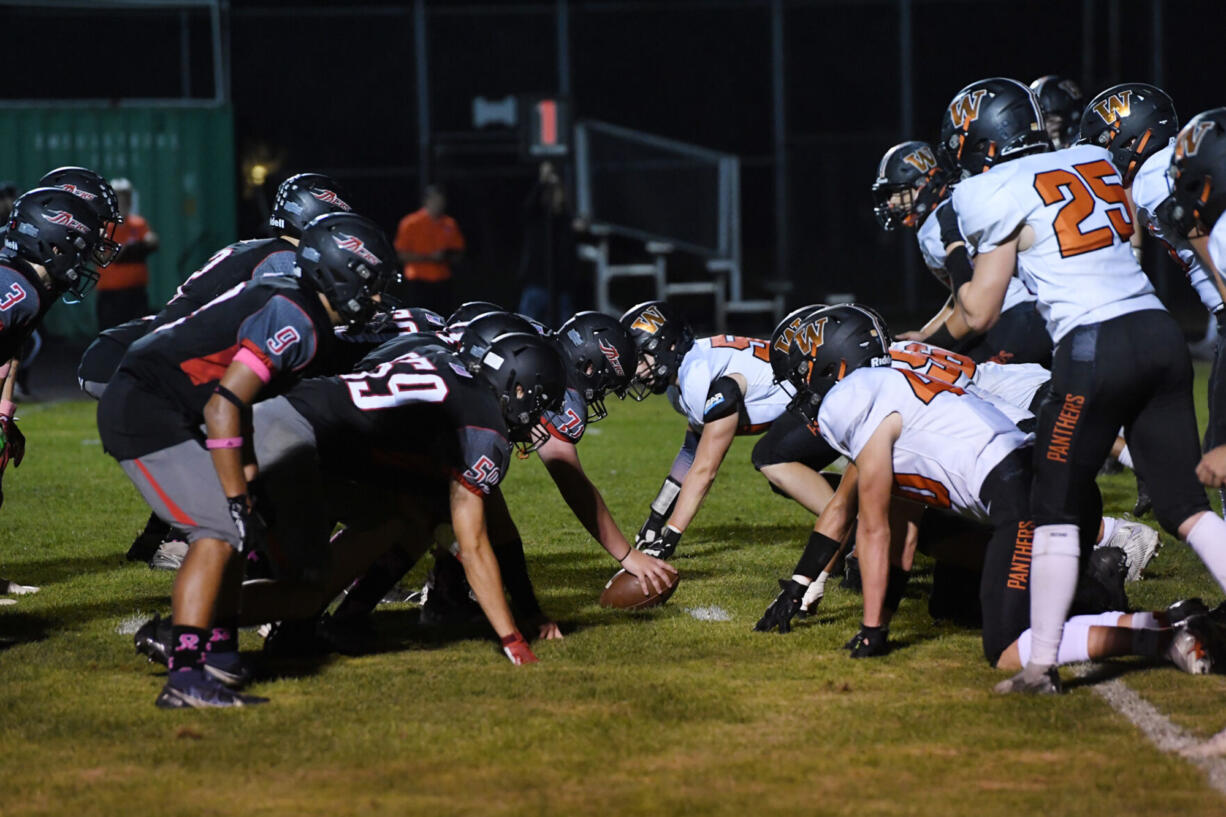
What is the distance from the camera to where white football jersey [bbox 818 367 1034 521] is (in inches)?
207

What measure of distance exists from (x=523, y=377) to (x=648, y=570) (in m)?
1.23

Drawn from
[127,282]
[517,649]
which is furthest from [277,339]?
[127,282]

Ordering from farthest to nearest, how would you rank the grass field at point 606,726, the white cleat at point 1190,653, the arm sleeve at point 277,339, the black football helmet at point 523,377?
the black football helmet at point 523,377 < the white cleat at point 1190,653 < the arm sleeve at point 277,339 < the grass field at point 606,726

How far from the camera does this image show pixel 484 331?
227 inches

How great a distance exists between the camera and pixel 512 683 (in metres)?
5.14

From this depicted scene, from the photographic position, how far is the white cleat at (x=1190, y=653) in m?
5.02

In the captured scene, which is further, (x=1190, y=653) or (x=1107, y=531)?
(x=1107, y=531)

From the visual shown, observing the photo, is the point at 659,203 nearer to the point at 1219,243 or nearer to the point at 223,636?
the point at 223,636

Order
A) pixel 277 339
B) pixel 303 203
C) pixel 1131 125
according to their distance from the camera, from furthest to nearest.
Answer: pixel 1131 125, pixel 303 203, pixel 277 339

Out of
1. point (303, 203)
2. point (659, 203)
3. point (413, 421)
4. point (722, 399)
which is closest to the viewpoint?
point (413, 421)

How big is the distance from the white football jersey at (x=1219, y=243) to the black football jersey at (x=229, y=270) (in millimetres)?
3449

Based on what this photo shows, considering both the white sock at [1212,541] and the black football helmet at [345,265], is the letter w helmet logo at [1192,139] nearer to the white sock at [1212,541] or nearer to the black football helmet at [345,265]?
the white sock at [1212,541]

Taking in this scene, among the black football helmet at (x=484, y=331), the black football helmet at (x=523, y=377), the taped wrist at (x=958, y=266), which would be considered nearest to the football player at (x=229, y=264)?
the black football helmet at (x=484, y=331)

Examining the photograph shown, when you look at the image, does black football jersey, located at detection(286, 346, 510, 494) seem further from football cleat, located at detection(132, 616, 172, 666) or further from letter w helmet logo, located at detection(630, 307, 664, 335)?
letter w helmet logo, located at detection(630, 307, 664, 335)
